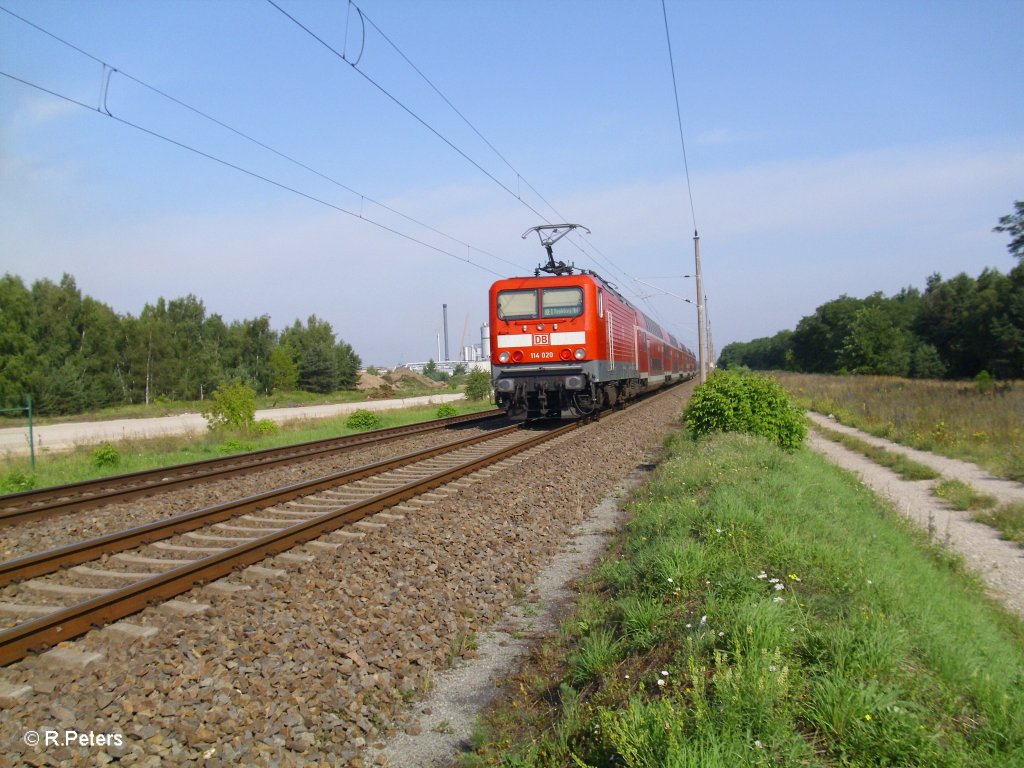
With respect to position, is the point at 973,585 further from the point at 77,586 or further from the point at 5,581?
the point at 5,581

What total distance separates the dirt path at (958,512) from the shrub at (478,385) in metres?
20.2

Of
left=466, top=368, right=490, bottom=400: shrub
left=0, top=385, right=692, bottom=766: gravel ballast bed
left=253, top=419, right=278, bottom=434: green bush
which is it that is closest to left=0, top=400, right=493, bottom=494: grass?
left=253, top=419, right=278, bottom=434: green bush

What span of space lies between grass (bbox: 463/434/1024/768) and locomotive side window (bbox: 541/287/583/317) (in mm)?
11077

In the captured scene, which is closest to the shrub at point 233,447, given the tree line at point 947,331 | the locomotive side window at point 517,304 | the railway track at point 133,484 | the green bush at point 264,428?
the railway track at point 133,484

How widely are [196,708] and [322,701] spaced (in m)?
0.62

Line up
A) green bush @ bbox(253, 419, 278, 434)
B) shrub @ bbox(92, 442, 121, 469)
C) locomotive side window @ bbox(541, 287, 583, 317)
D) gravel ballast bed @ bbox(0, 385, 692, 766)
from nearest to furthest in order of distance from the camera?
gravel ballast bed @ bbox(0, 385, 692, 766)
shrub @ bbox(92, 442, 121, 469)
locomotive side window @ bbox(541, 287, 583, 317)
green bush @ bbox(253, 419, 278, 434)

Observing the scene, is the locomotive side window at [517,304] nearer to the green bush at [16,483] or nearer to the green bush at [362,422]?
the green bush at [362,422]

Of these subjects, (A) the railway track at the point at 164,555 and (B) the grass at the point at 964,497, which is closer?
(A) the railway track at the point at 164,555

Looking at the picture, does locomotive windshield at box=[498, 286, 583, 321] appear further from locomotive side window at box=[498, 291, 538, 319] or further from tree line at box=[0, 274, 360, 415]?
tree line at box=[0, 274, 360, 415]

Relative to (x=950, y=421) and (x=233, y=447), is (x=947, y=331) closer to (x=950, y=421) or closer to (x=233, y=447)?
(x=950, y=421)

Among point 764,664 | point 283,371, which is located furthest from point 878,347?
point 764,664

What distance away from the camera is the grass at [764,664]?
2.85 metres

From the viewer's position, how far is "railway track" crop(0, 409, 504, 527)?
28.6ft

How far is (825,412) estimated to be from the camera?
100 ft
